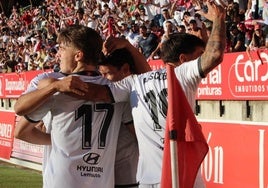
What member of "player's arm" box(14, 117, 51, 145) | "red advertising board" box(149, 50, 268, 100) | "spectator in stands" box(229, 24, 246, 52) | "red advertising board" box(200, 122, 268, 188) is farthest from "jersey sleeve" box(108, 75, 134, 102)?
"spectator in stands" box(229, 24, 246, 52)

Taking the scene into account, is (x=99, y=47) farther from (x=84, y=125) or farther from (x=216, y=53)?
(x=216, y=53)

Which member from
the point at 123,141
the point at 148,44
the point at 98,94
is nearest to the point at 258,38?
the point at 148,44

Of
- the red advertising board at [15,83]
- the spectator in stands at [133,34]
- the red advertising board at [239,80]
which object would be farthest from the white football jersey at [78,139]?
the red advertising board at [15,83]

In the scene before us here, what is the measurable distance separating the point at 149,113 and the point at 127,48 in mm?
557

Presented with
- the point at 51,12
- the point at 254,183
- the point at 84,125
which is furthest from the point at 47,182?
the point at 51,12

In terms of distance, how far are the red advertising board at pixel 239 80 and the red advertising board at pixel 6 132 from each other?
7357 mm

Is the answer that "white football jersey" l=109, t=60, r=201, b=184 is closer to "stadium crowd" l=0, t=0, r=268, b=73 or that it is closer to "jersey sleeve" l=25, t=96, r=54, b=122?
"jersey sleeve" l=25, t=96, r=54, b=122

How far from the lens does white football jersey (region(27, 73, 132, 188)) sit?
3.72 m

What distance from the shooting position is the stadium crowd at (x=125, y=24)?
39.1ft

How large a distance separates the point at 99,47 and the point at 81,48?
113 millimetres

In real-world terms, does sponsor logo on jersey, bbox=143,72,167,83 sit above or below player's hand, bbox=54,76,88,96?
above

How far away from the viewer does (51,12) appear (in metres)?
26.9

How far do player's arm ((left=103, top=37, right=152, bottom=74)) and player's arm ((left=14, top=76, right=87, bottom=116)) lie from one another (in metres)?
0.60

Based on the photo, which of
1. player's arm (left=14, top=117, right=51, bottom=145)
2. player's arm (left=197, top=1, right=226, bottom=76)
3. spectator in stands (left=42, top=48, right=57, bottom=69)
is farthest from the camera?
spectator in stands (left=42, top=48, right=57, bottom=69)
